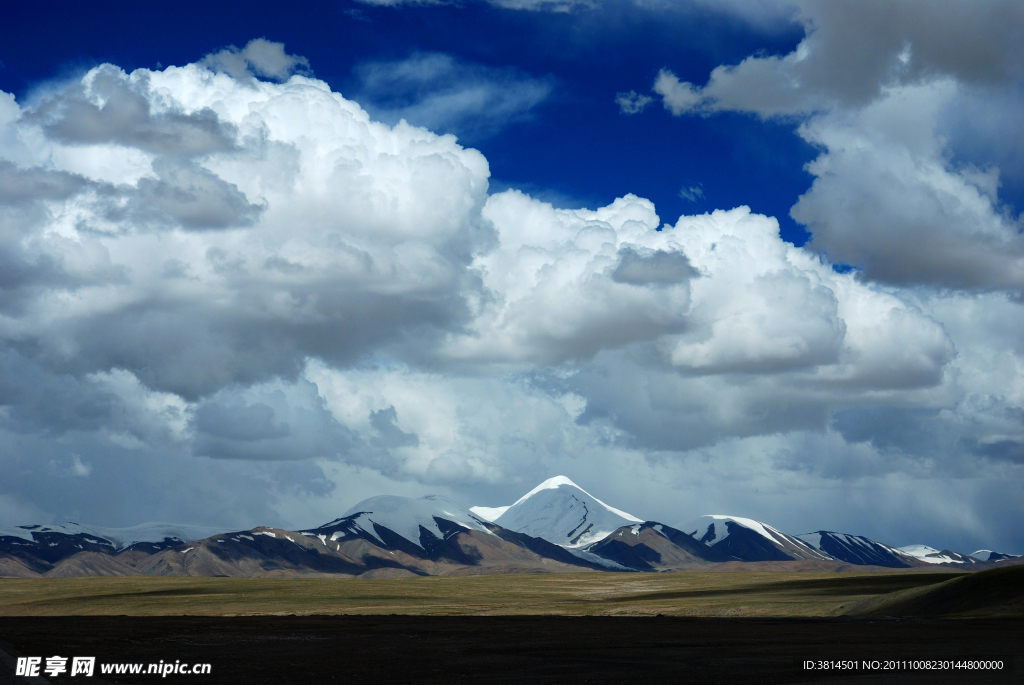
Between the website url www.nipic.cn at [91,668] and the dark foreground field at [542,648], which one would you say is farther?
the website url www.nipic.cn at [91,668]

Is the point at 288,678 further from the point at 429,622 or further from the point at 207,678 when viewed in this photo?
the point at 429,622

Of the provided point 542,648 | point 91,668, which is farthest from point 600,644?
point 91,668

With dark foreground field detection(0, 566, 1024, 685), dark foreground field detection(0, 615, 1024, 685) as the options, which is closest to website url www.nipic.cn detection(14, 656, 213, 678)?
dark foreground field detection(0, 566, 1024, 685)

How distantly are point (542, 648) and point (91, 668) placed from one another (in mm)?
29813

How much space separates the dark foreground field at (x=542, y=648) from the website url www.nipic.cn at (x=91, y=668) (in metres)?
1.61

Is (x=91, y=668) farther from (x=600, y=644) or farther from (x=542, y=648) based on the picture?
(x=600, y=644)

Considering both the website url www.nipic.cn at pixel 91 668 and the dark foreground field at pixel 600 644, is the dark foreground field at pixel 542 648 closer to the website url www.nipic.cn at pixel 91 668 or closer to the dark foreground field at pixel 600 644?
the dark foreground field at pixel 600 644

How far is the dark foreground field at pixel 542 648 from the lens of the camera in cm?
5053

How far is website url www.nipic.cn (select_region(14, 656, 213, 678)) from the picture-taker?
5297 cm

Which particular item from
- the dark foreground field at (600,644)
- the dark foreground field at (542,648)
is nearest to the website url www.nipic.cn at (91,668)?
the dark foreground field at (600,644)

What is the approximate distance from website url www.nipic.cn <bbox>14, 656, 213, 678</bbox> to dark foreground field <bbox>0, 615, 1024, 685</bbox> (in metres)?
1.61

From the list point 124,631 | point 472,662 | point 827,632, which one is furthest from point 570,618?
point 472,662

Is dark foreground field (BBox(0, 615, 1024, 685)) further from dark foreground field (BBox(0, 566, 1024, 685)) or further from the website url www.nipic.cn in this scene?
the website url www.nipic.cn

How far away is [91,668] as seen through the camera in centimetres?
5666
